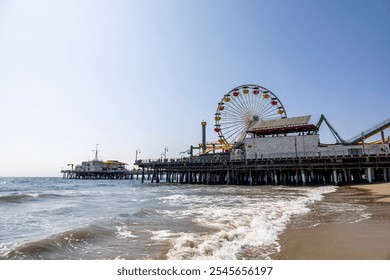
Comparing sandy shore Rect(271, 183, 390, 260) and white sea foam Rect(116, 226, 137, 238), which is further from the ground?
sandy shore Rect(271, 183, 390, 260)

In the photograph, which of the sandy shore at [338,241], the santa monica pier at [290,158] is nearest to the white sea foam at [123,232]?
the sandy shore at [338,241]

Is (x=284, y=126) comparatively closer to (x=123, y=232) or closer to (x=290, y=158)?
(x=290, y=158)

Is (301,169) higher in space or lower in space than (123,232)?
higher

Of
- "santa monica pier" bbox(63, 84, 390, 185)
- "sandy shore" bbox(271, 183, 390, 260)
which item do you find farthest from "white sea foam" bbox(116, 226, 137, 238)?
"santa monica pier" bbox(63, 84, 390, 185)

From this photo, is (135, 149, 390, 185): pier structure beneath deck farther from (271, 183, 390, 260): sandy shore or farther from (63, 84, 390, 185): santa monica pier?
(271, 183, 390, 260): sandy shore

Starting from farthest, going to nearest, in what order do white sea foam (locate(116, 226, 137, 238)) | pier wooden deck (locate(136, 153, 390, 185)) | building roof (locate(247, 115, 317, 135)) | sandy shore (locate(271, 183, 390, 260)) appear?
building roof (locate(247, 115, 317, 135)) < pier wooden deck (locate(136, 153, 390, 185)) < white sea foam (locate(116, 226, 137, 238)) < sandy shore (locate(271, 183, 390, 260))

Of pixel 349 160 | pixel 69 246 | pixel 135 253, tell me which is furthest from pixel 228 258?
pixel 349 160

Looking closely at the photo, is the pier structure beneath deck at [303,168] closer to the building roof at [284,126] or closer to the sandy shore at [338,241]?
the building roof at [284,126]

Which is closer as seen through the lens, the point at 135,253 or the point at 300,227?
the point at 135,253

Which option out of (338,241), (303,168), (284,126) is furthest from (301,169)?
(338,241)

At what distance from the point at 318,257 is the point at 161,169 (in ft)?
175

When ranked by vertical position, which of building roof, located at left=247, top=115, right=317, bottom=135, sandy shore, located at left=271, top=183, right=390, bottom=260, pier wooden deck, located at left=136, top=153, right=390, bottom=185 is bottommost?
sandy shore, located at left=271, top=183, right=390, bottom=260
